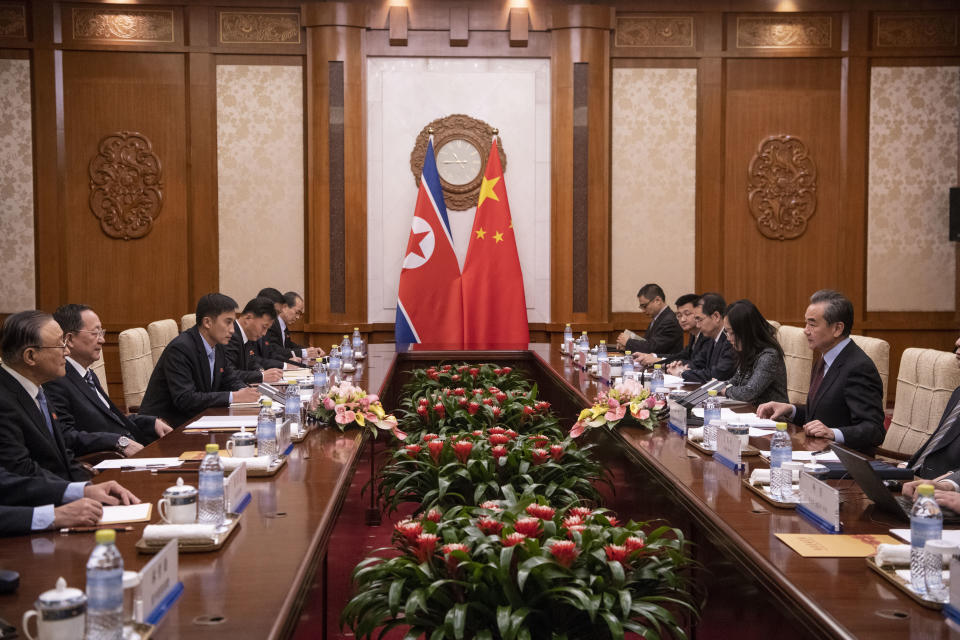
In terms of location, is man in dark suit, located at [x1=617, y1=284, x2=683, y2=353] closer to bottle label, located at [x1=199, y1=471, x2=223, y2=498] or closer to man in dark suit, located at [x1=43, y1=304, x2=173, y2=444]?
man in dark suit, located at [x1=43, y1=304, x2=173, y2=444]

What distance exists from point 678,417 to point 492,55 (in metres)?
5.21

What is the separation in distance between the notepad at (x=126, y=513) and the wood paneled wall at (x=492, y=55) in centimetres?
552

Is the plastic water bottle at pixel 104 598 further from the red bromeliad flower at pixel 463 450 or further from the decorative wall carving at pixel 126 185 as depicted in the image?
the decorative wall carving at pixel 126 185

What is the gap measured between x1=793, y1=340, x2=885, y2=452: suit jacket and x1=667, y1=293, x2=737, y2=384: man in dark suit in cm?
153

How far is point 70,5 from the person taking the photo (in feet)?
25.3

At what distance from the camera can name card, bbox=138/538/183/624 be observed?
152cm

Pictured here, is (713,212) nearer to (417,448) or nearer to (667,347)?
(667,347)

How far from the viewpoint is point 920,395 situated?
3.65 metres

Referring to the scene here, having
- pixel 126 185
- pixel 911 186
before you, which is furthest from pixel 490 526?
pixel 911 186

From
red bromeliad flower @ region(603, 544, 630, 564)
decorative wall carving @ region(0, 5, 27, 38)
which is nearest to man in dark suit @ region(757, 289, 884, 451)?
red bromeliad flower @ region(603, 544, 630, 564)

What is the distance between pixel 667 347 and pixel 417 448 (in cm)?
361

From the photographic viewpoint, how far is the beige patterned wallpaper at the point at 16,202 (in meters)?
7.74

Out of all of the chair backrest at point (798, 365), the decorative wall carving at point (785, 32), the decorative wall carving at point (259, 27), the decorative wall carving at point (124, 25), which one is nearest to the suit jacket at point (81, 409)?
the chair backrest at point (798, 365)

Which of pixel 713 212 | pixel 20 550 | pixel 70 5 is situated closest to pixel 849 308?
pixel 20 550
